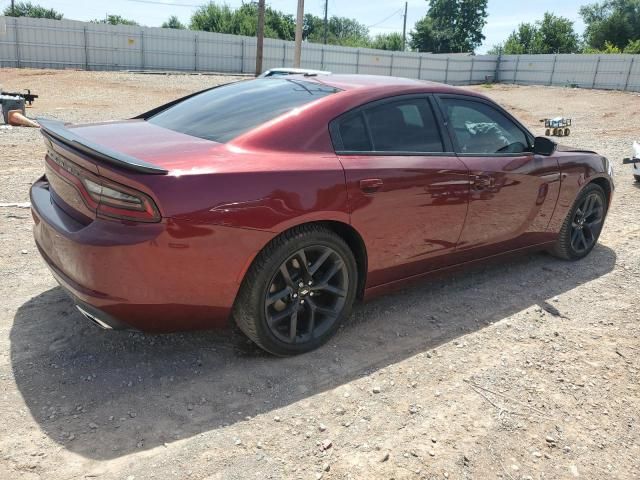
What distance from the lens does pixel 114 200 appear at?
247 centimetres

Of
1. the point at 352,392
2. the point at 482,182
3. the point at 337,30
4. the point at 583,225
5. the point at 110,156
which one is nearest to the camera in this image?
the point at 110,156

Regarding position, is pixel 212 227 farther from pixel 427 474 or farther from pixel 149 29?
pixel 149 29

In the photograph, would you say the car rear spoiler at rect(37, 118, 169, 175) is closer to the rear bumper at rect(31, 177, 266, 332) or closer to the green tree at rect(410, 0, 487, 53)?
the rear bumper at rect(31, 177, 266, 332)

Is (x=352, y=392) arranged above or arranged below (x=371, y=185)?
below

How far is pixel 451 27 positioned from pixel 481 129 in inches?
2963

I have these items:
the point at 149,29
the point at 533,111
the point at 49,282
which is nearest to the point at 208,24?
the point at 149,29

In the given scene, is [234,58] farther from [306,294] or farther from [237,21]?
[306,294]

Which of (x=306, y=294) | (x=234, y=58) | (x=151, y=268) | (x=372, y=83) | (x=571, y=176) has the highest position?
(x=234, y=58)

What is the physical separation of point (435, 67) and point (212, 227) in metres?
39.9

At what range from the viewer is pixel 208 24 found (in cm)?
5819

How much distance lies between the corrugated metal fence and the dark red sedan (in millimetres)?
27327

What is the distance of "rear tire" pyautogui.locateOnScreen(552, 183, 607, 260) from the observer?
4.80 meters

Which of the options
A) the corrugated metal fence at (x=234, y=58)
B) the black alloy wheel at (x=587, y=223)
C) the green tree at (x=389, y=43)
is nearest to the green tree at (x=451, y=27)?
the green tree at (x=389, y=43)

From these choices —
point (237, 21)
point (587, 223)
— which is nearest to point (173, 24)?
point (237, 21)
